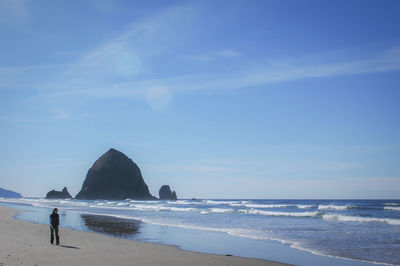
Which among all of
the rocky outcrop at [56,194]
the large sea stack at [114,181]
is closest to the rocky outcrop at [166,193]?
the large sea stack at [114,181]

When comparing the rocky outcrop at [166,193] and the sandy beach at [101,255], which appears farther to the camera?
the rocky outcrop at [166,193]

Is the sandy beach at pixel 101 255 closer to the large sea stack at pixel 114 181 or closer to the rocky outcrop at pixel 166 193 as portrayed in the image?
the large sea stack at pixel 114 181

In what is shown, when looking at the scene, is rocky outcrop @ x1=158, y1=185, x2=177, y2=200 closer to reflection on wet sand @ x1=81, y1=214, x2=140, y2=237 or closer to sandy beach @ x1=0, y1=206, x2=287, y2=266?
reflection on wet sand @ x1=81, y1=214, x2=140, y2=237

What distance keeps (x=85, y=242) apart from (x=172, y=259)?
5.68 metres

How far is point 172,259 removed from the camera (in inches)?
444

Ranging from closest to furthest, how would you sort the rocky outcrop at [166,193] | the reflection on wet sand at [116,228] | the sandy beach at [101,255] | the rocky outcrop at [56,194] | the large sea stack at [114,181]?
1. the sandy beach at [101,255]
2. the reflection on wet sand at [116,228]
3. the large sea stack at [114,181]
4. the rocky outcrop at [56,194]
5. the rocky outcrop at [166,193]

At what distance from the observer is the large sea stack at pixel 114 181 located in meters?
151

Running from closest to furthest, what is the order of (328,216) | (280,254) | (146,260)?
(146,260), (280,254), (328,216)

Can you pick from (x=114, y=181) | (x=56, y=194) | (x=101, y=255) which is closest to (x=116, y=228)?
(x=101, y=255)

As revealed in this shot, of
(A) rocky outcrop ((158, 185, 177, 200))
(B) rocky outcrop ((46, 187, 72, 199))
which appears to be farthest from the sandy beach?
(B) rocky outcrop ((46, 187, 72, 199))

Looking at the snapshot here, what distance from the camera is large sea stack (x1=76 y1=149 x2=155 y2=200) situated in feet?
495

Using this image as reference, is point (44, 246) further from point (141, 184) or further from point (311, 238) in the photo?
point (141, 184)

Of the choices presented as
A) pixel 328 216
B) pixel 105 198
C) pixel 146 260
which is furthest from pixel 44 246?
pixel 105 198

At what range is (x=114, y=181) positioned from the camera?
153000 mm
